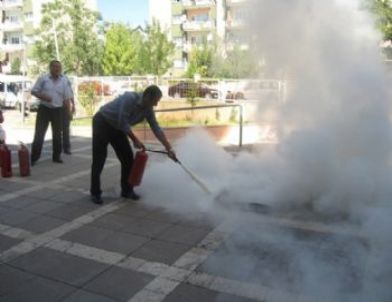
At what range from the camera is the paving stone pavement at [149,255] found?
3.37m

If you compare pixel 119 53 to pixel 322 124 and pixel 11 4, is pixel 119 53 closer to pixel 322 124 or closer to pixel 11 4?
pixel 11 4

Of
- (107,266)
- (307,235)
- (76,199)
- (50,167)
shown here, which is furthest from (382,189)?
(50,167)

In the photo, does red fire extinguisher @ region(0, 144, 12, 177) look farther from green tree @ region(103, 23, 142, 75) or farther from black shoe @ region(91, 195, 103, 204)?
green tree @ region(103, 23, 142, 75)

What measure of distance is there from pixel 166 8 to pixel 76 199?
50543mm

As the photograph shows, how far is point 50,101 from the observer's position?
295 inches

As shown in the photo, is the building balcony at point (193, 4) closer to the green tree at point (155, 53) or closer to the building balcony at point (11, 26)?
the green tree at point (155, 53)

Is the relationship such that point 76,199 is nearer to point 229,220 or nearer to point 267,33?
point 229,220

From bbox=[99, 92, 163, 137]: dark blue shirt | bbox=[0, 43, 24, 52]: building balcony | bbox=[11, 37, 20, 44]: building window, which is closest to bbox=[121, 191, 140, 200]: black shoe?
bbox=[99, 92, 163, 137]: dark blue shirt

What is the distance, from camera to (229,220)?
477cm

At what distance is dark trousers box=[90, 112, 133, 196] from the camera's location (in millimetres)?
5391

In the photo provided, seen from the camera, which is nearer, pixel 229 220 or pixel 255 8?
Answer: pixel 229 220

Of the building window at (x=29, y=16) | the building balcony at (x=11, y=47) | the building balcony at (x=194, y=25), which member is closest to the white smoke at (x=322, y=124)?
the building balcony at (x=194, y=25)

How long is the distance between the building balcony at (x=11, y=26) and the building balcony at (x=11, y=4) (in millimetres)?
1922

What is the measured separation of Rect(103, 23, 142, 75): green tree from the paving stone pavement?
110 ft
